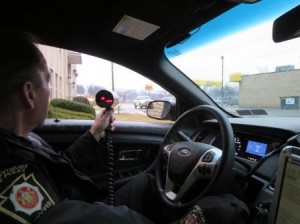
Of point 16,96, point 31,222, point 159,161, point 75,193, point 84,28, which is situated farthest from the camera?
point 84,28

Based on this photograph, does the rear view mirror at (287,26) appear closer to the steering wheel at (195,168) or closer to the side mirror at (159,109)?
the steering wheel at (195,168)

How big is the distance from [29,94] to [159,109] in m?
1.72

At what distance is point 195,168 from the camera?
1761mm

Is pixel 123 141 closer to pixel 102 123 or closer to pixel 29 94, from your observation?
pixel 102 123

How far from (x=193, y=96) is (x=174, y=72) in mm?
248

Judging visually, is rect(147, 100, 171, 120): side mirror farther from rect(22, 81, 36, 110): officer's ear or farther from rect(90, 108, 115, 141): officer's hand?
rect(22, 81, 36, 110): officer's ear

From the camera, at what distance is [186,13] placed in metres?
2.24

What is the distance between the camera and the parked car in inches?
123

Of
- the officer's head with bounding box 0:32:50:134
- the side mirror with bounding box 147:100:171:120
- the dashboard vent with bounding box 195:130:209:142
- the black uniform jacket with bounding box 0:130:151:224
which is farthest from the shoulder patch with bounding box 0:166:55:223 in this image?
the side mirror with bounding box 147:100:171:120

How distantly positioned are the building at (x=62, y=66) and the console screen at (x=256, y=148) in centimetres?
132

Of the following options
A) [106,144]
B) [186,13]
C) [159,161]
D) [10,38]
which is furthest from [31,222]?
[186,13]

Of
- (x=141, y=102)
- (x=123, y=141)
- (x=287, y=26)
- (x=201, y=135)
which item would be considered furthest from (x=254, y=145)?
(x=141, y=102)

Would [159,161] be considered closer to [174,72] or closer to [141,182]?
[141,182]

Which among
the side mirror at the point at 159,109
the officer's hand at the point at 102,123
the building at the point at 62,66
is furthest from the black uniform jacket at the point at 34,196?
the side mirror at the point at 159,109
